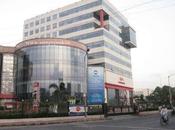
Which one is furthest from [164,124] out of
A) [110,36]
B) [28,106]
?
[110,36]

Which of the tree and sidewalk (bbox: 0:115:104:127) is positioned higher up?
the tree

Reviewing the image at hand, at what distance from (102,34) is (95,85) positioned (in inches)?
726

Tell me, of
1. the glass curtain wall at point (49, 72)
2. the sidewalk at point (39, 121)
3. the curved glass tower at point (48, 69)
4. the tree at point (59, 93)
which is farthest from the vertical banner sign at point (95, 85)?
the sidewalk at point (39, 121)

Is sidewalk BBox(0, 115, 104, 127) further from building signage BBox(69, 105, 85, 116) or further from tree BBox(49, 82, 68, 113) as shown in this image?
tree BBox(49, 82, 68, 113)

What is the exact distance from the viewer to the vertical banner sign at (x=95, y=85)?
72625 mm

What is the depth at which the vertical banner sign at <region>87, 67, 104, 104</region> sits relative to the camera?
72.6 m

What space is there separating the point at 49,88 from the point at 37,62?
6733 mm

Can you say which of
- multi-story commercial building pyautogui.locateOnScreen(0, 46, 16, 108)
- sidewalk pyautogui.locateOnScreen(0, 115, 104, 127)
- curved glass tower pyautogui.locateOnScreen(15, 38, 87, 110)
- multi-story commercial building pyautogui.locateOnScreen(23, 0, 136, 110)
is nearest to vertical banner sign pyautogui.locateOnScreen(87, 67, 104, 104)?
curved glass tower pyautogui.locateOnScreen(15, 38, 87, 110)

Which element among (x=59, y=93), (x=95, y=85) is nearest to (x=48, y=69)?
(x=59, y=93)

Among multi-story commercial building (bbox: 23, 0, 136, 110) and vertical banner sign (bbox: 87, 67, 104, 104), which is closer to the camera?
vertical banner sign (bbox: 87, 67, 104, 104)

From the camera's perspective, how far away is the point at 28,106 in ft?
119

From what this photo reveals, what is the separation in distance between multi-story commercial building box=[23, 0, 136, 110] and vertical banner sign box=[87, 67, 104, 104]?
8763mm

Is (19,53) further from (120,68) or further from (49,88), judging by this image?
(120,68)

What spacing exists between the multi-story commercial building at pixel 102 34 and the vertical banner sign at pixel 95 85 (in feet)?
28.7
